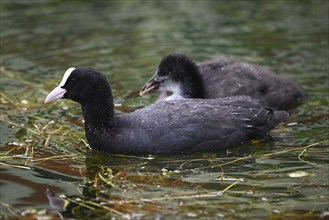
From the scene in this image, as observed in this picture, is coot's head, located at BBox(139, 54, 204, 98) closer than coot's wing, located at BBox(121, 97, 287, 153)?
No

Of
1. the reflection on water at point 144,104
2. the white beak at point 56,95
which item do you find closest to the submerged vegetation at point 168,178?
the reflection on water at point 144,104

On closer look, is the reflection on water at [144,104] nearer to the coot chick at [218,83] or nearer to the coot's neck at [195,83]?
the coot chick at [218,83]

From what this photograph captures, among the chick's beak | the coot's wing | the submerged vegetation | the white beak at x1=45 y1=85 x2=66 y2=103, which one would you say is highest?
the white beak at x1=45 y1=85 x2=66 y2=103

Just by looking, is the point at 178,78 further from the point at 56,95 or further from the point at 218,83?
the point at 56,95

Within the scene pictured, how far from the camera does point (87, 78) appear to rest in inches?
297

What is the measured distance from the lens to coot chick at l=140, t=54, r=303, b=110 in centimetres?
912

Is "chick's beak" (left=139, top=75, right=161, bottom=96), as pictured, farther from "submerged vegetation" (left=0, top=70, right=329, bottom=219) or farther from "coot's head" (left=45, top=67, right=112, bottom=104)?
"coot's head" (left=45, top=67, right=112, bottom=104)

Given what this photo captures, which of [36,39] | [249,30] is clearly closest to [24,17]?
[36,39]

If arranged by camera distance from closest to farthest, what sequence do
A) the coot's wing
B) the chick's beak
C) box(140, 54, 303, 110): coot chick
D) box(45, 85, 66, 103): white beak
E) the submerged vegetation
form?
the submerged vegetation
the coot's wing
box(45, 85, 66, 103): white beak
box(140, 54, 303, 110): coot chick
the chick's beak

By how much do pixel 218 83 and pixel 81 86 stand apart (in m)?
2.31

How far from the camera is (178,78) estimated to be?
30.5 feet

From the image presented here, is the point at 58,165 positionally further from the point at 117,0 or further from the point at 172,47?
the point at 117,0

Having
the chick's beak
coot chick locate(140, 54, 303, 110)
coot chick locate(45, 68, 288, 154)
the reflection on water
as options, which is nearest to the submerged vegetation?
the reflection on water

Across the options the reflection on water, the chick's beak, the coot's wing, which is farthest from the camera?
the chick's beak
